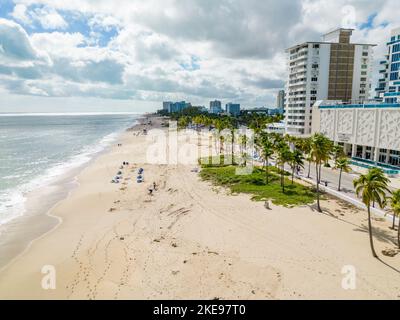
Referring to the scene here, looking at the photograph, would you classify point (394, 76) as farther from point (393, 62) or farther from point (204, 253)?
point (204, 253)

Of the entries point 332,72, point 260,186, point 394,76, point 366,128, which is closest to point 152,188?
point 260,186

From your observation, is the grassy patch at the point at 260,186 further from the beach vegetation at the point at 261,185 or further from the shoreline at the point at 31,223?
the shoreline at the point at 31,223

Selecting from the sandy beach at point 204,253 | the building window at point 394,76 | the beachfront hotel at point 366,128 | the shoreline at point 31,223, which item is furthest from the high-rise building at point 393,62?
the shoreline at point 31,223

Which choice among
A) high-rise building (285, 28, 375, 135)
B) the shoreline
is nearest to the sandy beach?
the shoreline

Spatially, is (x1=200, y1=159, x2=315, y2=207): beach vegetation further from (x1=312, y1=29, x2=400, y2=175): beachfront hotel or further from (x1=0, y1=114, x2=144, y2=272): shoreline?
(x1=0, y1=114, x2=144, y2=272): shoreline

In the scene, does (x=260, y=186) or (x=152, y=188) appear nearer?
(x=260, y=186)
